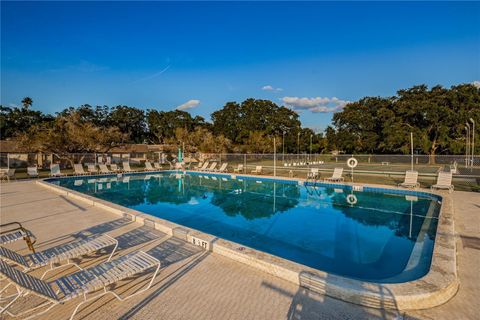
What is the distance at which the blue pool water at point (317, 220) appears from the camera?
16.5ft

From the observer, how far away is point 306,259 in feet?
16.8

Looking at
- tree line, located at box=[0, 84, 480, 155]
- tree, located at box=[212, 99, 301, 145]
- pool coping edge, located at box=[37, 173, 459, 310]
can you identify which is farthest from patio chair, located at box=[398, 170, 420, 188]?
tree, located at box=[212, 99, 301, 145]

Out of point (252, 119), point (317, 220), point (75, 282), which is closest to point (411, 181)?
point (317, 220)

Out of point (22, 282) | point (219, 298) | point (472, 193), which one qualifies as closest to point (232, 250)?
point (219, 298)

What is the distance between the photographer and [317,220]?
7.83 meters

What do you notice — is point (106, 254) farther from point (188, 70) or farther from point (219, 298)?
point (188, 70)

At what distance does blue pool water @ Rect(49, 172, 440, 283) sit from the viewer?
5.04 metres

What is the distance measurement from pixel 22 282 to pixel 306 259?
426 cm

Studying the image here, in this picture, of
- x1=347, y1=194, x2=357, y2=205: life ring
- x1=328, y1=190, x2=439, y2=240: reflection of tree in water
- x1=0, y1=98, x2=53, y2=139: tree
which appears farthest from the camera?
x1=0, y1=98, x2=53, y2=139: tree

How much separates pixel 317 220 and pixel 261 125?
40772 millimetres

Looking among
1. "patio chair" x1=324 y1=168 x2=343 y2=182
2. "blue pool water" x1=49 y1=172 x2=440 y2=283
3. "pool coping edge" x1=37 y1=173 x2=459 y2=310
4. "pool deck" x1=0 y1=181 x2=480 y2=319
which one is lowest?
"blue pool water" x1=49 y1=172 x2=440 y2=283

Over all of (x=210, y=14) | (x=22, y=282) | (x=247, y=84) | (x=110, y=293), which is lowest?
(x=110, y=293)

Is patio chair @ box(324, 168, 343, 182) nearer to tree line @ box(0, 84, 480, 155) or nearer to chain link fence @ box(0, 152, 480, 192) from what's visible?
chain link fence @ box(0, 152, 480, 192)

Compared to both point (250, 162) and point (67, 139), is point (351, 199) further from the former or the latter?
point (67, 139)
